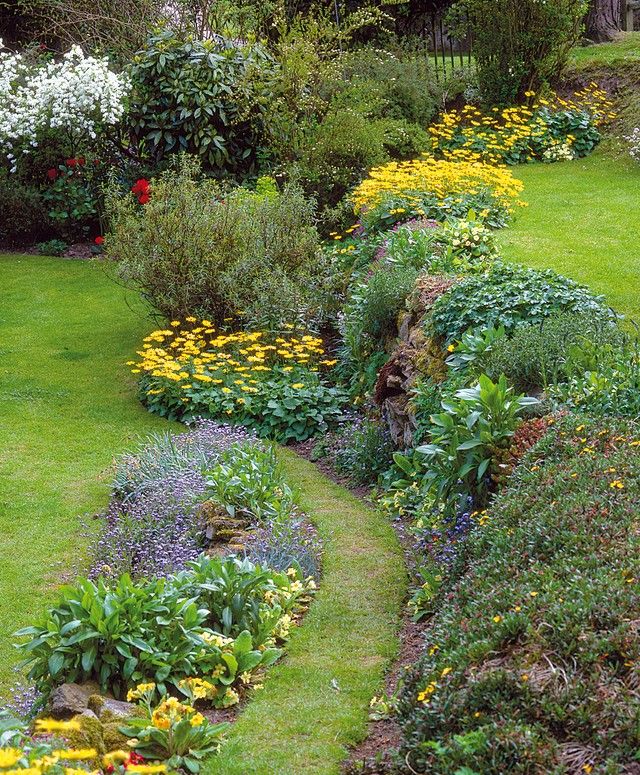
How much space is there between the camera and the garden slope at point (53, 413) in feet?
21.9

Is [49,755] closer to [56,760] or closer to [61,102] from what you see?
[56,760]

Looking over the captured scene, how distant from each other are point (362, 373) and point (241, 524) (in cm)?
285

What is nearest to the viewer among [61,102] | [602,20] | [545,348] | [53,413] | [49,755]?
[49,755]

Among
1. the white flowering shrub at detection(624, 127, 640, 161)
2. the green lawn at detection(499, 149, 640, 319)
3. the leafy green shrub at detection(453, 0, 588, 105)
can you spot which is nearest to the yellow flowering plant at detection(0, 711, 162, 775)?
the green lawn at detection(499, 149, 640, 319)

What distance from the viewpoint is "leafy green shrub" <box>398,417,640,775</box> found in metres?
3.14

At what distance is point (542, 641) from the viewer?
138 inches

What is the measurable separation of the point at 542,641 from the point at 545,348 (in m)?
3.00

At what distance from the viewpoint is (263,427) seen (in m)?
8.89

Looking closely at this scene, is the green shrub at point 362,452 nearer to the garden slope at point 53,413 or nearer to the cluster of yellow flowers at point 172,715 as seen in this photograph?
the garden slope at point 53,413

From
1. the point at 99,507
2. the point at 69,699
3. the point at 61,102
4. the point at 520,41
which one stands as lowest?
the point at 99,507

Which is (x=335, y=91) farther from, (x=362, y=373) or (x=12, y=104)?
(x=362, y=373)

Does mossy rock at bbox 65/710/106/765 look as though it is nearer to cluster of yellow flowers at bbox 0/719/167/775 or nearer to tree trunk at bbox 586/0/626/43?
cluster of yellow flowers at bbox 0/719/167/775

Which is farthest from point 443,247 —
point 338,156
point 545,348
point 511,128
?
point 511,128

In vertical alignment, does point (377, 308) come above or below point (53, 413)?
above
